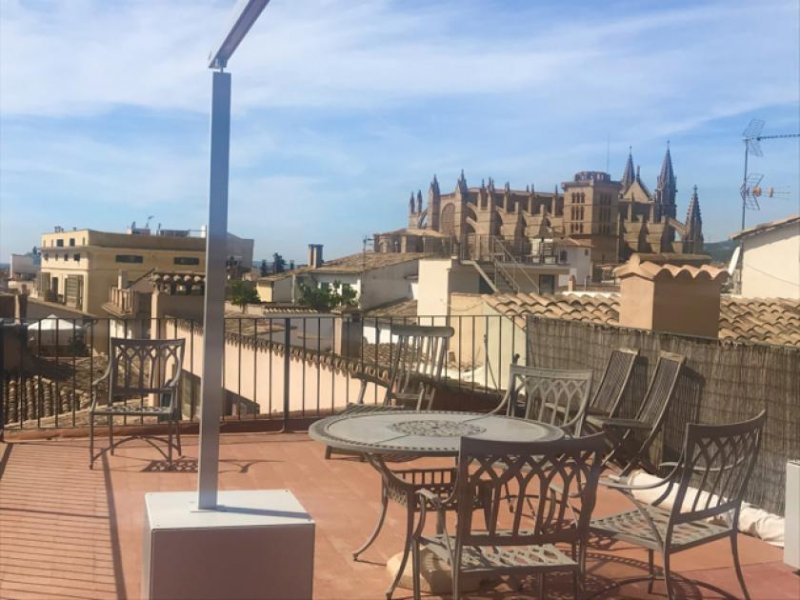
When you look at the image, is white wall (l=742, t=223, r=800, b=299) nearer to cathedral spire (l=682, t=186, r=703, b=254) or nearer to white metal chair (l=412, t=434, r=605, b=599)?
white metal chair (l=412, t=434, r=605, b=599)

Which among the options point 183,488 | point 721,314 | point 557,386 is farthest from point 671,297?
point 721,314

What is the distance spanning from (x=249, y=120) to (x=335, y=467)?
2.49m

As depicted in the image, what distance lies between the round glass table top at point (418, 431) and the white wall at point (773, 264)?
16.3 meters

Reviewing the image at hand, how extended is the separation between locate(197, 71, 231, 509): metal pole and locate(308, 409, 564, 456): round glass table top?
32.5 inches

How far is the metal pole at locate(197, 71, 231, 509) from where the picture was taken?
246 centimetres

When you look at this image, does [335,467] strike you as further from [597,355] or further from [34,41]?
[34,41]

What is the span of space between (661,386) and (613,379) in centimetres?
58

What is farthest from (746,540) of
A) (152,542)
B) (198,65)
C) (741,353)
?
(198,65)

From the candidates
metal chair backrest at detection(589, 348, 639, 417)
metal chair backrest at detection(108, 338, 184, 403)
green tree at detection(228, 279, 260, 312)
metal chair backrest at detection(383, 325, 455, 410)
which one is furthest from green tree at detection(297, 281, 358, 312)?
metal chair backrest at detection(589, 348, 639, 417)

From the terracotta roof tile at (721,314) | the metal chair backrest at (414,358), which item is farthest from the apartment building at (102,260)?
the metal chair backrest at (414,358)

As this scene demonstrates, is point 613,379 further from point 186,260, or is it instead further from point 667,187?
point 667,187

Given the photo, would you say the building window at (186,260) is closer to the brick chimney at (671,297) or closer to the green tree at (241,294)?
the green tree at (241,294)

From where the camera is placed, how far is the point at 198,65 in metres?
2.77

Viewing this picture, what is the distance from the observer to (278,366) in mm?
10969
